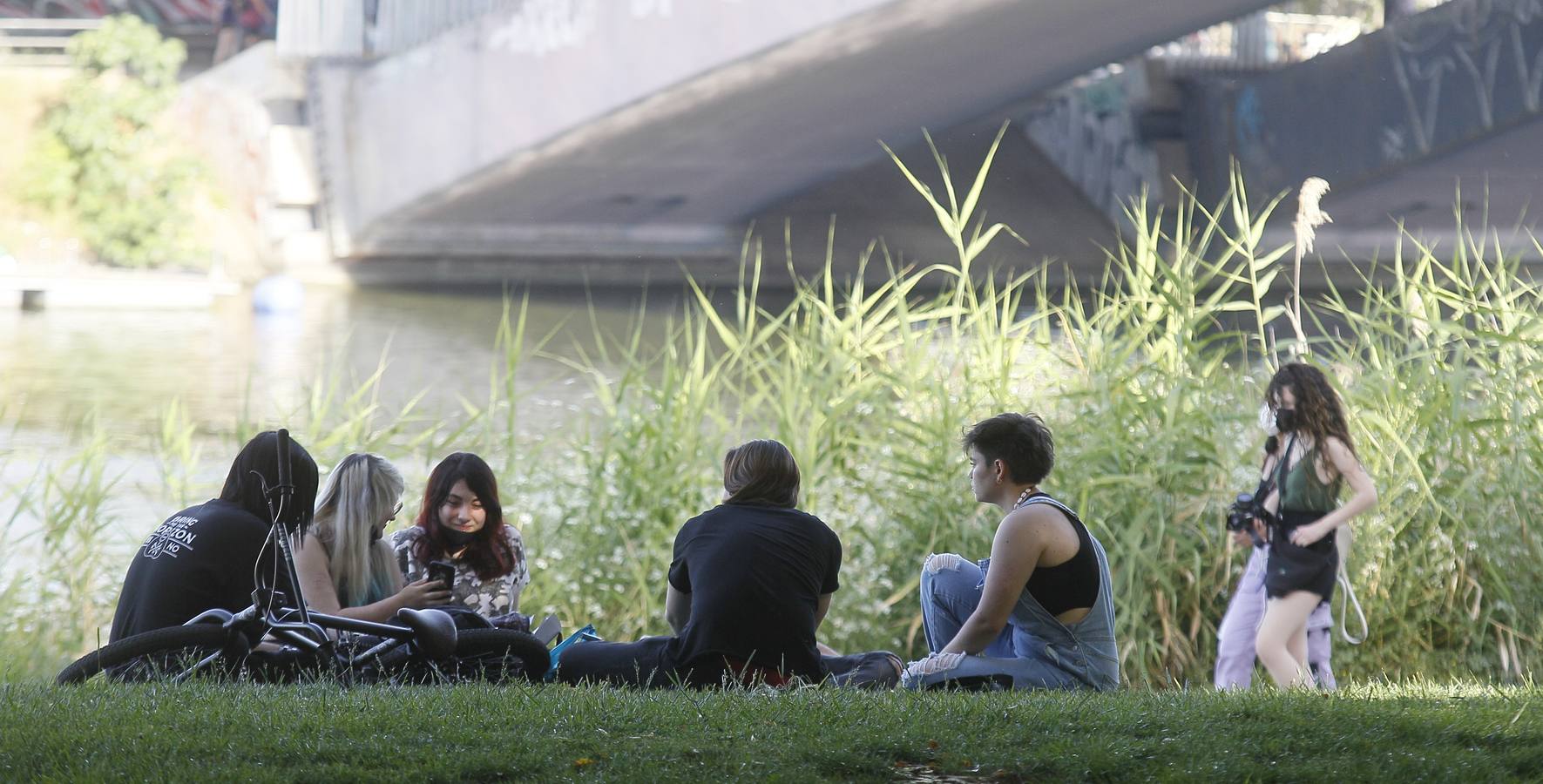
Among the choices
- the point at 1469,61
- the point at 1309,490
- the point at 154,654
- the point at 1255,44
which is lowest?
the point at 154,654

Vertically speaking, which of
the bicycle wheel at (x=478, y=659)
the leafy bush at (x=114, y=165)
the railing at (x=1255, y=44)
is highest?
the railing at (x=1255, y=44)

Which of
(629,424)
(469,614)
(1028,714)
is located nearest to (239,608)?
(469,614)

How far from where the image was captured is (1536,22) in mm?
24656

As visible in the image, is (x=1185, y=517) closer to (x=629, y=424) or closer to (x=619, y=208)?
(x=629, y=424)

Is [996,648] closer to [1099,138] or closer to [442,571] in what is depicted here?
[442,571]

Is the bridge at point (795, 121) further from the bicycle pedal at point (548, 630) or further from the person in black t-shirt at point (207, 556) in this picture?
the person in black t-shirt at point (207, 556)

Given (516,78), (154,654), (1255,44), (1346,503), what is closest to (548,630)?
(154,654)

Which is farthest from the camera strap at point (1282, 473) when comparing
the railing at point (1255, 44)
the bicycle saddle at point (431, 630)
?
the railing at point (1255, 44)

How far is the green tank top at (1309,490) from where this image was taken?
15.8 ft

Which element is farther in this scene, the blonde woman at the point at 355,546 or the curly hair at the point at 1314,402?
the curly hair at the point at 1314,402

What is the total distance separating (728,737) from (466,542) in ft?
5.84

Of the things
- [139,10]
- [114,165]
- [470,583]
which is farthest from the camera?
[139,10]

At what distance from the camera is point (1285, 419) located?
16.0 feet

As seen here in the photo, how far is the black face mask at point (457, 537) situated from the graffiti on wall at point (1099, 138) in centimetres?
2663
